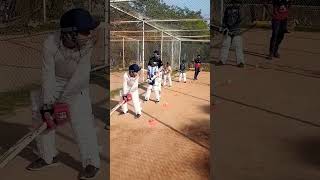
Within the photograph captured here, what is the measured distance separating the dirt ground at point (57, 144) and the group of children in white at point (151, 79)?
0.18m

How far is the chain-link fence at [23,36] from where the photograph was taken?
2139mm

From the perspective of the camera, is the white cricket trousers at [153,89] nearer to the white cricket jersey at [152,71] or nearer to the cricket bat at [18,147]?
the white cricket jersey at [152,71]

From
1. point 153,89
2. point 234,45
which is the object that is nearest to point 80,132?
point 153,89

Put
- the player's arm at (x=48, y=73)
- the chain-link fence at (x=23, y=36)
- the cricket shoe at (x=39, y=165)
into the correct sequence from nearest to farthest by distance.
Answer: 1. the player's arm at (x=48, y=73)
2. the chain-link fence at (x=23, y=36)
3. the cricket shoe at (x=39, y=165)

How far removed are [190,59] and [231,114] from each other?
0.61 m

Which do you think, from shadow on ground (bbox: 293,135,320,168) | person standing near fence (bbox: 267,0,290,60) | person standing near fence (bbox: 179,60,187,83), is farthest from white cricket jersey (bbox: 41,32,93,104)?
shadow on ground (bbox: 293,135,320,168)

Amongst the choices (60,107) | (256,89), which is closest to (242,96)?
(256,89)

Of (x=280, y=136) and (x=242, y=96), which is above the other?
(x=242, y=96)

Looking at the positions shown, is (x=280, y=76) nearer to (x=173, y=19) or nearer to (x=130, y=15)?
(x=173, y=19)

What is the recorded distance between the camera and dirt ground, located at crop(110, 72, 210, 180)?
8.00 ft

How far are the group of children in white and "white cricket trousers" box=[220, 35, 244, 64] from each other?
31cm

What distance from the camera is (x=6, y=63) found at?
218 centimetres

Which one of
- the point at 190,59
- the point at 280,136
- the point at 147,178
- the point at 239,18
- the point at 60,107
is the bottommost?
the point at 147,178

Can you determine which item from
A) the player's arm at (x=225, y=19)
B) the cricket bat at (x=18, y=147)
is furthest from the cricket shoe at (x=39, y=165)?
the player's arm at (x=225, y=19)
